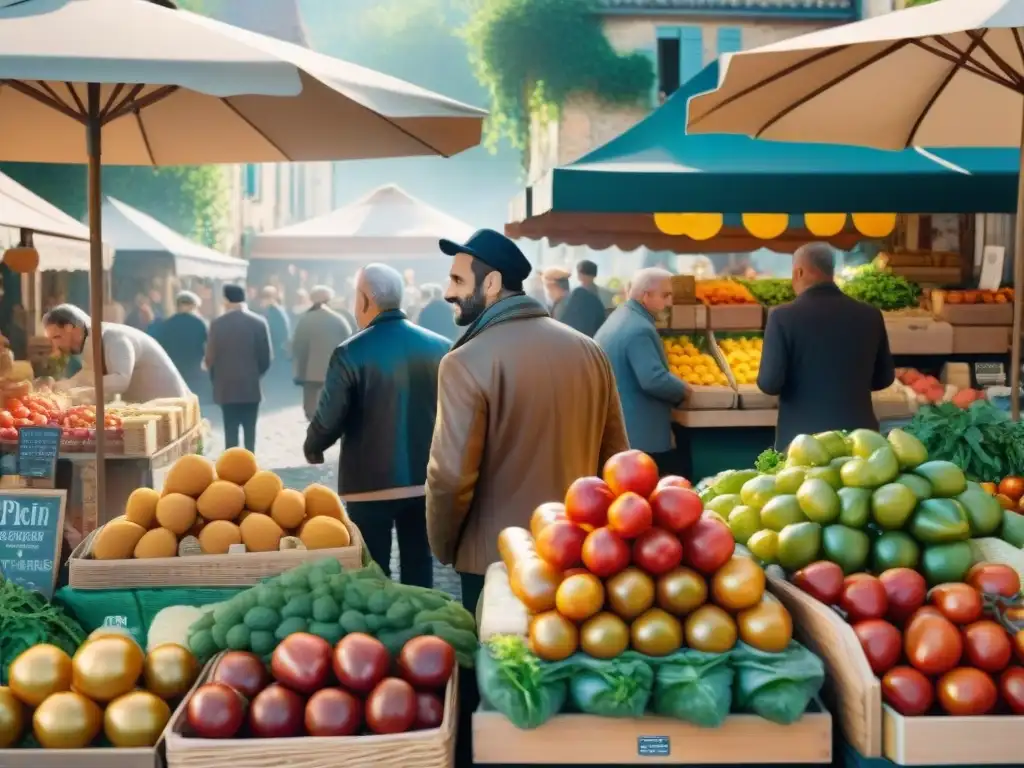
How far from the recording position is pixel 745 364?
349 inches

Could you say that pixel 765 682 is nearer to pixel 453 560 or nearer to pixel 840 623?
pixel 840 623

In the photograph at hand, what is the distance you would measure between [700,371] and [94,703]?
20.9 feet

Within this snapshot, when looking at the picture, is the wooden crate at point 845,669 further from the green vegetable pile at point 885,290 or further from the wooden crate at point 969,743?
the green vegetable pile at point 885,290

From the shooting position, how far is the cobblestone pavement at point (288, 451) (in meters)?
8.59

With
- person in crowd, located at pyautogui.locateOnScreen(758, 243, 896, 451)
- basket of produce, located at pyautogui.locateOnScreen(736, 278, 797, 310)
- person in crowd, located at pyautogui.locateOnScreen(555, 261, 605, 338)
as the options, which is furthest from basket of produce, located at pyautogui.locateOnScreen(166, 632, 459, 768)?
person in crowd, located at pyautogui.locateOnScreen(555, 261, 605, 338)

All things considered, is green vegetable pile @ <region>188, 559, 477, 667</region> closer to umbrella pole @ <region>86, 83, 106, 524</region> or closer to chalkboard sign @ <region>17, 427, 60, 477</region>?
chalkboard sign @ <region>17, 427, 60, 477</region>

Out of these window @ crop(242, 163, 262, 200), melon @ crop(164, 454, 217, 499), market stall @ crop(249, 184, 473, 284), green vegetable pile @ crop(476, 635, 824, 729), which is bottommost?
green vegetable pile @ crop(476, 635, 824, 729)

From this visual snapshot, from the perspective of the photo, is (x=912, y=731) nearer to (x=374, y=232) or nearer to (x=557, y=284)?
(x=557, y=284)

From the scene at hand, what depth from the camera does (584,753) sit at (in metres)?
2.68

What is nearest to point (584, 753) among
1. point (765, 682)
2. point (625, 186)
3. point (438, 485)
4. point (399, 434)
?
point (765, 682)

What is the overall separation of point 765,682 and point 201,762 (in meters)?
1.24

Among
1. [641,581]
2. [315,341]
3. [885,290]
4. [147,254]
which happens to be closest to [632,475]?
[641,581]

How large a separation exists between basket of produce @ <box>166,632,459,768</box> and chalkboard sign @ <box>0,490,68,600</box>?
1.26m

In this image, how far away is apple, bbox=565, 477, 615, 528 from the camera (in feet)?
9.58
